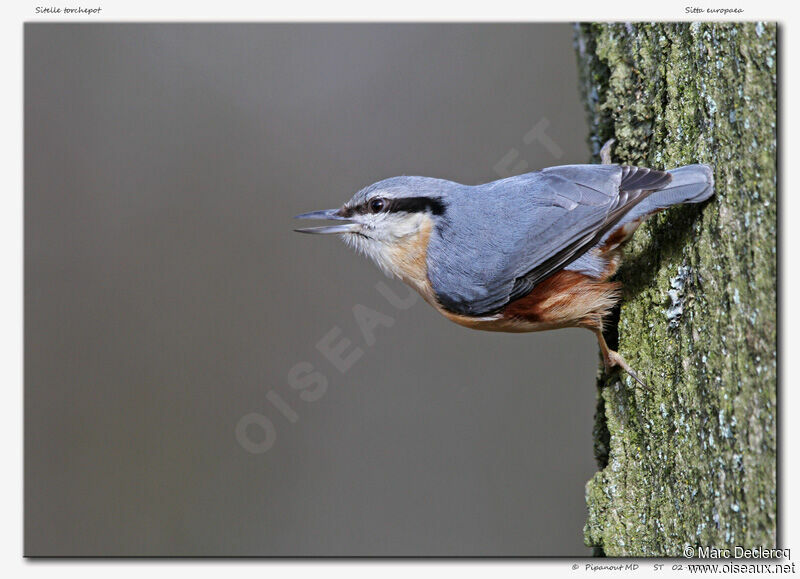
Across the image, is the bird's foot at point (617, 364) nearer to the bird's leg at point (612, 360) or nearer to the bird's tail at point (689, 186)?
the bird's leg at point (612, 360)

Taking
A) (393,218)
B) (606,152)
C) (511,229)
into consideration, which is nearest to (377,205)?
(393,218)

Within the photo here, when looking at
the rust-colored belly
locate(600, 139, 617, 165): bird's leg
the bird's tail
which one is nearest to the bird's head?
the rust-colored belly

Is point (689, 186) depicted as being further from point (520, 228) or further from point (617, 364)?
point (617, 364)

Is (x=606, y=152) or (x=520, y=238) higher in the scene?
(x=606, y=152)

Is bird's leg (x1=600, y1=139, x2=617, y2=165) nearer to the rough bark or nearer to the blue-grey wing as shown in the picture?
the rough bark

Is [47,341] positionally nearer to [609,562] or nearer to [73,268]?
[73,268]

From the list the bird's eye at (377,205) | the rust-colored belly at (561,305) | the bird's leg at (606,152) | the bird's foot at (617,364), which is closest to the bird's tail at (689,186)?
the rust-colored belly at (561,305)

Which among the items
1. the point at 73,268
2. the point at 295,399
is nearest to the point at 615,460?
the point at 295,399
